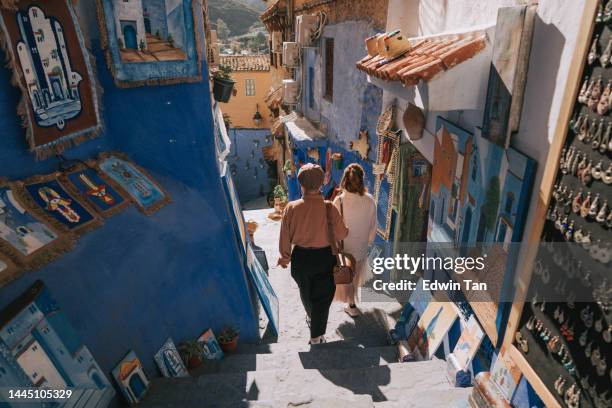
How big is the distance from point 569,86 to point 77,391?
3.29 meters

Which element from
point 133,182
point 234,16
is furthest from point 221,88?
point 234,16

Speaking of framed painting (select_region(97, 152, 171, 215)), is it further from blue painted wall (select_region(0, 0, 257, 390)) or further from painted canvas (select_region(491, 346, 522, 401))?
painted canvas (select_region(491, 346, 522, 401))

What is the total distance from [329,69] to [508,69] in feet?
24.3

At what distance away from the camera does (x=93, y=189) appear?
11.6 feet

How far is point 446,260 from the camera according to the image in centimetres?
450

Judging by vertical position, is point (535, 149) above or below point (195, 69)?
below

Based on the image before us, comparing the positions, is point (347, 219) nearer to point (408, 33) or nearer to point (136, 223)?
point (136, 223)

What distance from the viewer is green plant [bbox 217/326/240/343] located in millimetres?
4719

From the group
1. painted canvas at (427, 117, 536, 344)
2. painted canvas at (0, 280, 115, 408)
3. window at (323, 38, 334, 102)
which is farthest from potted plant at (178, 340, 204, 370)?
window at (323, 38, 334, 102)

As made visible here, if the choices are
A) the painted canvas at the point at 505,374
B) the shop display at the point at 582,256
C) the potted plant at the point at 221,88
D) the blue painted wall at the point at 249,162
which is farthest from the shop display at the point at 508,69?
the blue painted wall at the point at 249,162

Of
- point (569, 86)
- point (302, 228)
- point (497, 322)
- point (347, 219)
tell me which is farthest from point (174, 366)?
point (569, 86)

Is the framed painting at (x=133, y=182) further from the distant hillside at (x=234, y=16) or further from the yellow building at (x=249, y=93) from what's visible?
the distant hillside at (x=234, y=16)

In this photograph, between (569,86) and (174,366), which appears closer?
(569,86)

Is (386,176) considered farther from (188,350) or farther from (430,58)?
(188,350)
